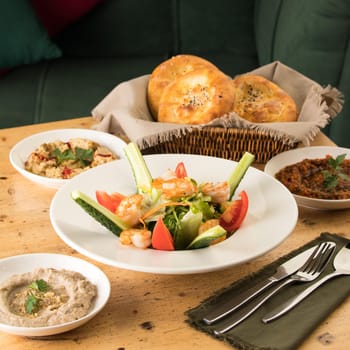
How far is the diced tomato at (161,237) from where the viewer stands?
108cm

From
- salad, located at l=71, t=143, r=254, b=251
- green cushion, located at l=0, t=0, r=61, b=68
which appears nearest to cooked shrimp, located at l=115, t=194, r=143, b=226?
salad, located at l=71, t=143, r=254, b=251

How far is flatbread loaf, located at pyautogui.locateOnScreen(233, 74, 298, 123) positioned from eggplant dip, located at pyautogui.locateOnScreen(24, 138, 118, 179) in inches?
12.7

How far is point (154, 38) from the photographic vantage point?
285 centimetres

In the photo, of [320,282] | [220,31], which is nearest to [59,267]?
[320,282]

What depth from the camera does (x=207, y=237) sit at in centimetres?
106

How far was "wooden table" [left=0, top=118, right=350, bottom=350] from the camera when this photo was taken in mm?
958

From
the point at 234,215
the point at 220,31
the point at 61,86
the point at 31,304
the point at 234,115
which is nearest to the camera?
the point at 31,304

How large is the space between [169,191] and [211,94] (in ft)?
1.50

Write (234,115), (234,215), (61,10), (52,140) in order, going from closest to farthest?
(234,215) < (234,115) < (52,140) < (61,10)

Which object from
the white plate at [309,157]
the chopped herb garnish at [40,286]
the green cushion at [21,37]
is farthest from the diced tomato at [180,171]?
the green cushion at [21,37]

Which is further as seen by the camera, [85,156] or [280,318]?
[85,156]

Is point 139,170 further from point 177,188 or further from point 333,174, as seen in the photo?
point 333,174

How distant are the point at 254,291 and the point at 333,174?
1.40ft

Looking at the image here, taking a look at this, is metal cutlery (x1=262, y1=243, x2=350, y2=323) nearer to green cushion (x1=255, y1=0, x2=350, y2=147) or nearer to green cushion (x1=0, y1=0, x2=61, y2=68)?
green cushion (x1=255, y1=0, x2=350, y2=147)
